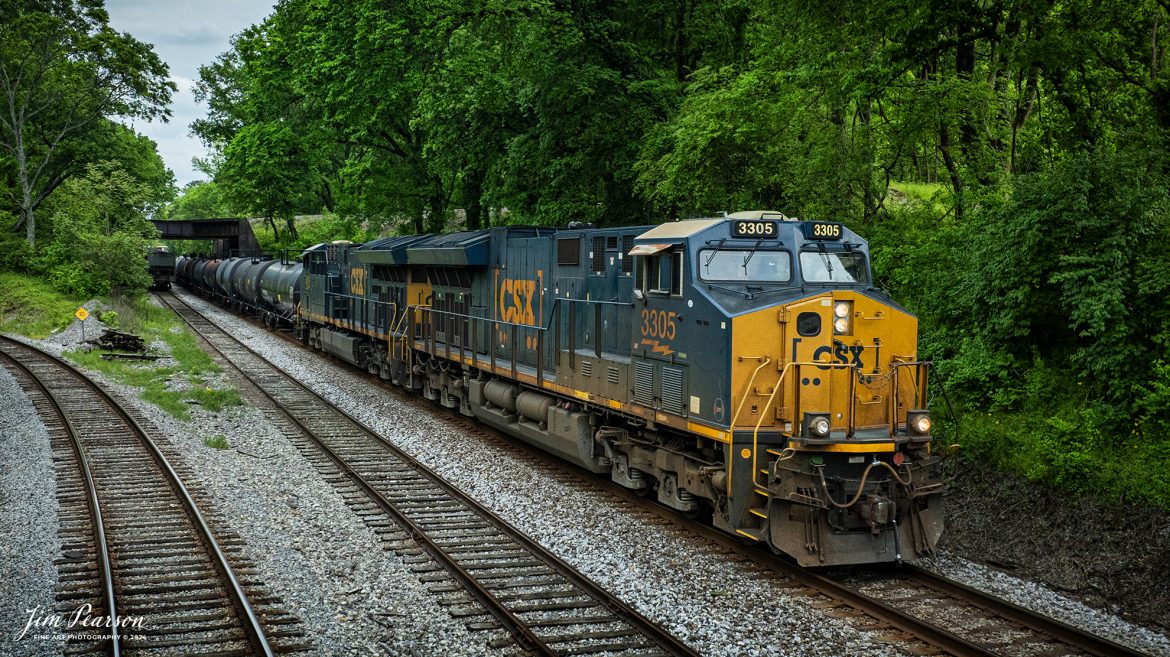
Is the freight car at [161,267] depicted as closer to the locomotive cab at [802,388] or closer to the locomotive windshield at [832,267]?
the locomotive cab at [802,388]

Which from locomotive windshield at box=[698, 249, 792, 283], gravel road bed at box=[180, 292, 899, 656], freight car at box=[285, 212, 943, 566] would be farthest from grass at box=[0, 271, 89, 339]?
locomotive windshield at box=[698, 249, 792, 283]

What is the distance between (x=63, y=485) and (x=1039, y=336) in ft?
43.5

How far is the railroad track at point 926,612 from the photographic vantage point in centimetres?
698

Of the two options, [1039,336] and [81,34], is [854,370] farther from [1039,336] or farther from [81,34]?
[81,34]

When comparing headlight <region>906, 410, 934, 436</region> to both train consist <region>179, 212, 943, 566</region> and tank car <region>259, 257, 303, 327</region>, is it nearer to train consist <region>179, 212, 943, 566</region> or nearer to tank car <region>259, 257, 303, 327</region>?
train consist <region>179, 212, 943, 566</region>

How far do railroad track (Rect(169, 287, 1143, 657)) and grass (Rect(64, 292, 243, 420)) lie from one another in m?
12.5

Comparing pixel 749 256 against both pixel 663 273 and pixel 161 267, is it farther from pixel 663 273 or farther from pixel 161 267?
pixel 161 267

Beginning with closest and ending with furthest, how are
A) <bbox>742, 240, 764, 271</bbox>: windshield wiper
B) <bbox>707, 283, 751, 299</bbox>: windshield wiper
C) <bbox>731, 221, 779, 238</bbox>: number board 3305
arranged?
<bbox>707, 283, 751, 299</bbox>: windshield wiper < <bbox>731, 221, 779, 238</bbox>: number board 3305 < <bbox>742, 240, 764, 271</bbox>: windshield wiper

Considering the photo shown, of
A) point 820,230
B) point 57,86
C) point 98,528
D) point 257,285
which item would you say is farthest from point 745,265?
Result: point 57,86

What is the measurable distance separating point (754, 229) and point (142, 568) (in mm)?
7176

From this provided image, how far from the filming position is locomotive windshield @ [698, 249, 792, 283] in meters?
9.63

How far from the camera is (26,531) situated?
385 inches

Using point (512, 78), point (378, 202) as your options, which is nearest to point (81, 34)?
point (378, 202)

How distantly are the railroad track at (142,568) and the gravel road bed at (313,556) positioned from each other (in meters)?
0.26
